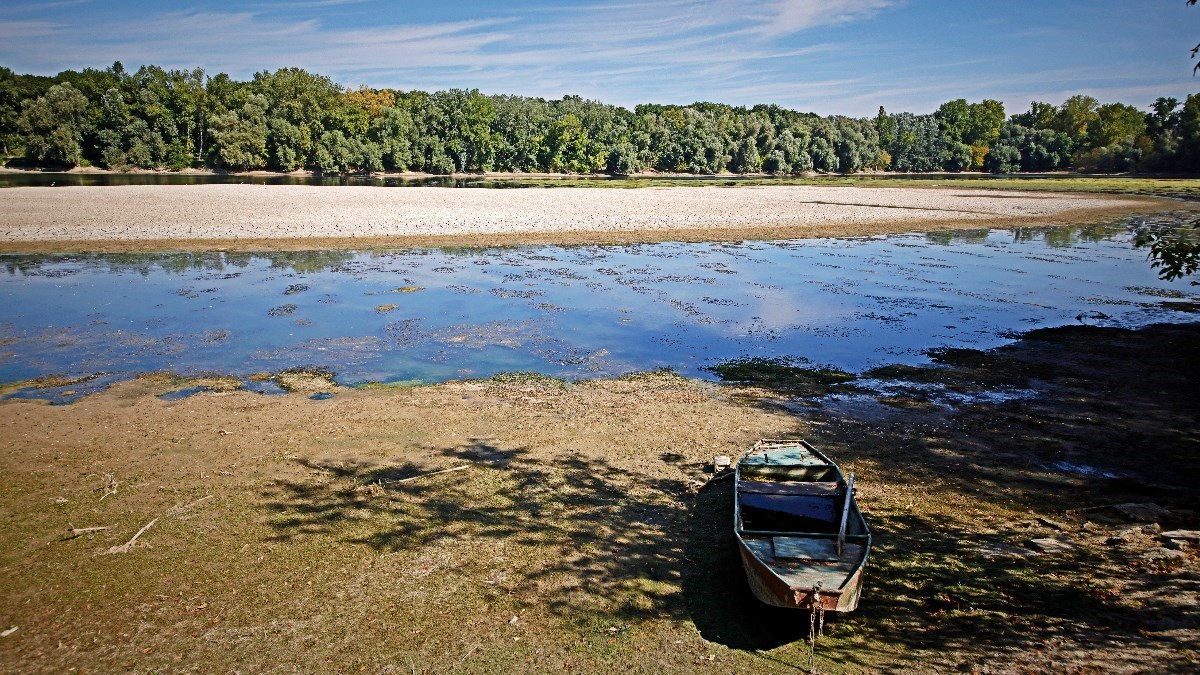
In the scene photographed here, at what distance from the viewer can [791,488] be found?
10.7 meters

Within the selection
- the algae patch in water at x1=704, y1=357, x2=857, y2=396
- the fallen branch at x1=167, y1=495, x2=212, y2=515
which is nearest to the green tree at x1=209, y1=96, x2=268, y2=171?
the algae patch in water at x1=704, y1=357, x2=857, y2=396

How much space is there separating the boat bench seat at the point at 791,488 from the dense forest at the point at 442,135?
5050 inches

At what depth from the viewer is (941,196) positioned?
291ft

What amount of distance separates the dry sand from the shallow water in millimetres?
4302

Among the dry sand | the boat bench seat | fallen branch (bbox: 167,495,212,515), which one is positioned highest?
the dry sand

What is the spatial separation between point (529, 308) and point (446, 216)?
29.4m

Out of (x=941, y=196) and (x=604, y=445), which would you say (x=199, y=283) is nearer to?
(x=604, y=445)

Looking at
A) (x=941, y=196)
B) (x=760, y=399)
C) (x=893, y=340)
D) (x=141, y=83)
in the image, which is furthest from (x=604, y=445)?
(x=141, y=83)

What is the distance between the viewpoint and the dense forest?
401 feet

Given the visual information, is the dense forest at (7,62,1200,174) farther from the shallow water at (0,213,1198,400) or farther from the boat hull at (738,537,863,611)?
the boat hull at (738,537,863,611)

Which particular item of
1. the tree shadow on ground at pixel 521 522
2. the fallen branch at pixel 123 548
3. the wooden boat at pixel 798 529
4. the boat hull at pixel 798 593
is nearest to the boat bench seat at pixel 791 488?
the wooden boat at pixel 798 529

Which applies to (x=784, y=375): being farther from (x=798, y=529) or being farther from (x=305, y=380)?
(x=305, y=380)

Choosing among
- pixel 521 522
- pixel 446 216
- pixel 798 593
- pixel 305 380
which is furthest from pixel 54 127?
pixel 798 593

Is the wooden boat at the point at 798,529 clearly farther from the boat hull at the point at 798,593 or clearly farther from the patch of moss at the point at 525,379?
the patch of moss at the point at 525,379
